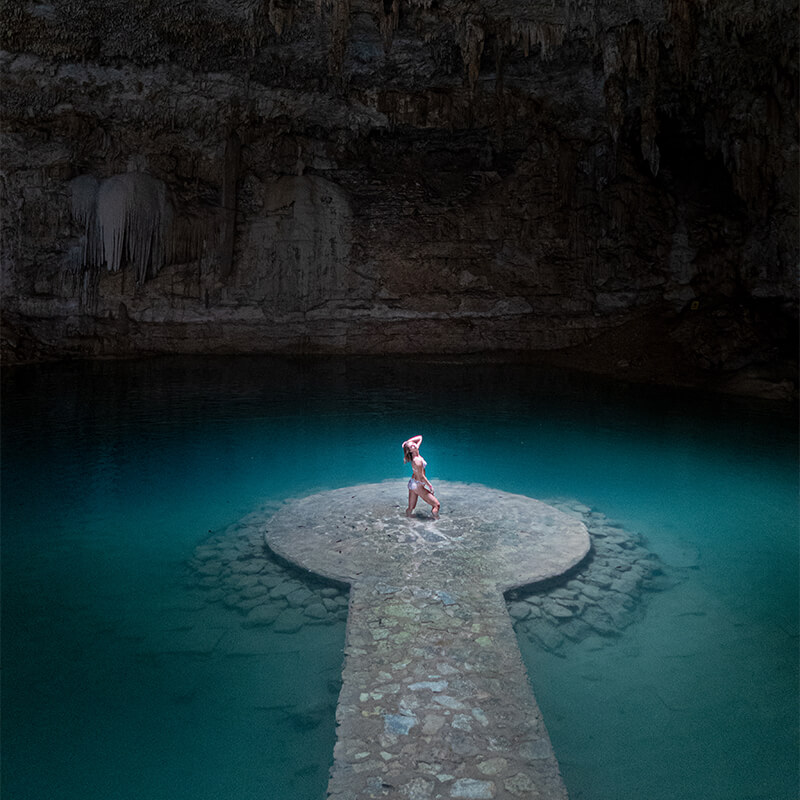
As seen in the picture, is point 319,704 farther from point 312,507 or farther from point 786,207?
point 786,207

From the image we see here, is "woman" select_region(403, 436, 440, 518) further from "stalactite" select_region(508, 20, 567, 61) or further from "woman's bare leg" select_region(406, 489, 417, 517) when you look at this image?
"stalactite" select_region(508, 20, 567, 61)

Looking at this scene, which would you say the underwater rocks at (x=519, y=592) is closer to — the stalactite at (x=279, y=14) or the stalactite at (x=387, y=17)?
the stalactite at (x=387, y=17)

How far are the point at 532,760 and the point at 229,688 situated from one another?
172cm

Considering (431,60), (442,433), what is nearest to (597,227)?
(431,60)

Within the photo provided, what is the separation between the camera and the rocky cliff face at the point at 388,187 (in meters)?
14.5

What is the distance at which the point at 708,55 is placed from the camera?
14.1 m

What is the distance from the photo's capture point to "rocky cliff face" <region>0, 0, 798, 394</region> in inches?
570

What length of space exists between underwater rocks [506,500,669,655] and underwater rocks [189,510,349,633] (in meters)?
1.25

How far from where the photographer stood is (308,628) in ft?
14.3

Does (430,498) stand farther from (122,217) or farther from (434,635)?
(122,217)

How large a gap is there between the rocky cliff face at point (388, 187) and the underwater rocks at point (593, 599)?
37.2 feet

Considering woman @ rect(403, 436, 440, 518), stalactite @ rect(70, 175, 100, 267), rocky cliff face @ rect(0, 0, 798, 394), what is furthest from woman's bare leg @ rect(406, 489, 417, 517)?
stalactite @ rect(70, 175, 100, 267)

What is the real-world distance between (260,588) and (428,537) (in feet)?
4.76

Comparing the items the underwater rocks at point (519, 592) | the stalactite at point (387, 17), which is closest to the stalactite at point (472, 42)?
the stalactite at point (387, 17)
